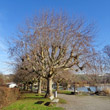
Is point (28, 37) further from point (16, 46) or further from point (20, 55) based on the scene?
point (20, 55)

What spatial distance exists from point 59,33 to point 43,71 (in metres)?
4.53

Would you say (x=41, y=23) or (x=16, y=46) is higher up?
(x=41, y=23)

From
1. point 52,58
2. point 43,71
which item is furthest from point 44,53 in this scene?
point 43,71

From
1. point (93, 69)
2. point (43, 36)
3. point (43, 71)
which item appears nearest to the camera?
point (93, 69)

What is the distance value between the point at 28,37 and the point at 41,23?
2.09 metres

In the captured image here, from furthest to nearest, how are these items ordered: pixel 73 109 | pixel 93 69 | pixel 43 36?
pixel 43 36 < pixel 93 69 < pixel 73 109

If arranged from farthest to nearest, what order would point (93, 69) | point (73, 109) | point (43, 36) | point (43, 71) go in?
point (43, 71), point (43, 36), point (93, 69), point (73, 109)

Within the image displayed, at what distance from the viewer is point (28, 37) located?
13.4 metres

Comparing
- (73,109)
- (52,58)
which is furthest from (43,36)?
(73,109)

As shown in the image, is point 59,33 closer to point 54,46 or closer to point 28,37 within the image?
point 54,46

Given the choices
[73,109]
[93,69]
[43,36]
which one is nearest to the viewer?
[73,109]

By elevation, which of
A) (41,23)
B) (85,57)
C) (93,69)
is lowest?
(93,69)

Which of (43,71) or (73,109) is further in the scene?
(43,71)

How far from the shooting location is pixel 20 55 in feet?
48.9
